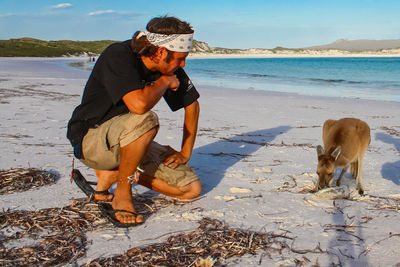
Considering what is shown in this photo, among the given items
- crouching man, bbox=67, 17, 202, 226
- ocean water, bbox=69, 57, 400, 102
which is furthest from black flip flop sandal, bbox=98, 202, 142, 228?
ocean water, bbox=69, 57, 400, 102

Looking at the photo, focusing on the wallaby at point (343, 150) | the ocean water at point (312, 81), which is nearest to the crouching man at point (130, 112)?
the wallaby at point (343, 150)

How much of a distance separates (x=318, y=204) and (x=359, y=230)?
0.65 metres

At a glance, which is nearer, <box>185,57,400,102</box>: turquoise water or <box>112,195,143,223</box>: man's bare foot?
<box>112,195,143,223</box>: man's bare foot

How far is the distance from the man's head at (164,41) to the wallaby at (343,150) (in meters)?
2.04

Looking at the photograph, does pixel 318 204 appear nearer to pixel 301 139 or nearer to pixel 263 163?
pixel 263 163

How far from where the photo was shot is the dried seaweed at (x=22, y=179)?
3861mm

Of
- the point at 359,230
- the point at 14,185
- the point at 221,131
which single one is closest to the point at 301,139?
the point at 221,131

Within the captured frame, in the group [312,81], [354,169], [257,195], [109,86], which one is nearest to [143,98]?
[109,86]

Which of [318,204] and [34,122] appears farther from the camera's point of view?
[34,122]

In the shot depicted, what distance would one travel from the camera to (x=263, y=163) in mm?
5125

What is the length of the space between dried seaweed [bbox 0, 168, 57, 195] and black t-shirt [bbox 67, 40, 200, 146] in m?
0.84

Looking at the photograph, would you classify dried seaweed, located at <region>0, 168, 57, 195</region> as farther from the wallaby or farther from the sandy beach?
the wallaby

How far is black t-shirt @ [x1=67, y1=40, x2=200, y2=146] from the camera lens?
3.08 m

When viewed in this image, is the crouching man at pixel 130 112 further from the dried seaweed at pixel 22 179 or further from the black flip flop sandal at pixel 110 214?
the dried seaweed at pixel 22 179
